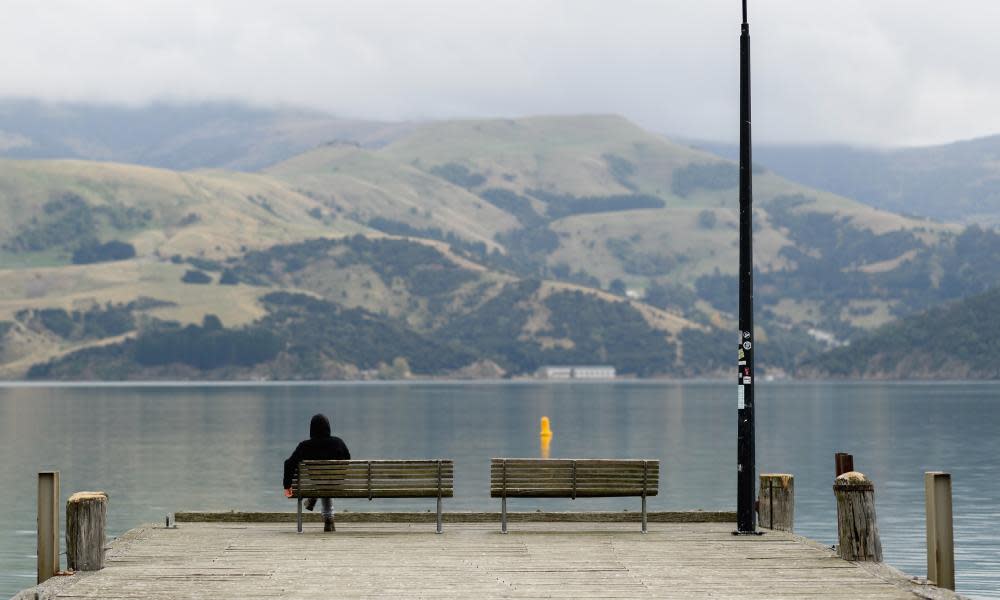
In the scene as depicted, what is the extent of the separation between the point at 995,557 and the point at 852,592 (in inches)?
939

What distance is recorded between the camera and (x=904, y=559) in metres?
41.4

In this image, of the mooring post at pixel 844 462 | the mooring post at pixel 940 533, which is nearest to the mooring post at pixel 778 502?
the mooring post at pixel 844 462

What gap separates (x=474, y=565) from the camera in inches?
881

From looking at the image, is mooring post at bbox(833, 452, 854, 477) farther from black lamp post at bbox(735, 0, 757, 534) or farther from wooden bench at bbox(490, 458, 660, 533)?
wooden bench at bbox(490, 458, 660, 533)

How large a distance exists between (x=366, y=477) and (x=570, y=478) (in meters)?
3.43

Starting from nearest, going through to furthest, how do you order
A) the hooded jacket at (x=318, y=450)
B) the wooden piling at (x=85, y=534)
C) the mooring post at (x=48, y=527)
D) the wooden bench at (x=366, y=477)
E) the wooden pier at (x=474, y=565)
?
1. the wooden pier at (x=474, y=565)
2. the mooring post at (x=48, y=527)
3. the wooden piling at (x=85, y=534)
4. the wooden bench at (x=366, y=477)
5. the hooded jacket at (x=318, y=450)

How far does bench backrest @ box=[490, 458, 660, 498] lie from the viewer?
2605 cm

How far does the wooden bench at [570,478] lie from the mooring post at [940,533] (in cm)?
606

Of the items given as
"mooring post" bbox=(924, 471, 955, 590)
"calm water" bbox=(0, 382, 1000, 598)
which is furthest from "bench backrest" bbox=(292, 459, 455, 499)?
"calm water" bbox=(0, 382, 1000, 598)

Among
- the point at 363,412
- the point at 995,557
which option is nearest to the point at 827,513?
the point at 995,557

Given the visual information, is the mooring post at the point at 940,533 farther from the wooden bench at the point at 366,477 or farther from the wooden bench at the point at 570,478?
the wooden bench at the point at 366,477

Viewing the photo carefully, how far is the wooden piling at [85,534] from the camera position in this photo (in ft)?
71.7

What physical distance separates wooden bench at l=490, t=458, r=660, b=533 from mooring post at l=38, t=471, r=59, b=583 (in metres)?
7.31

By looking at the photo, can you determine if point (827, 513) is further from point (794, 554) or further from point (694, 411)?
point (694, 411)
